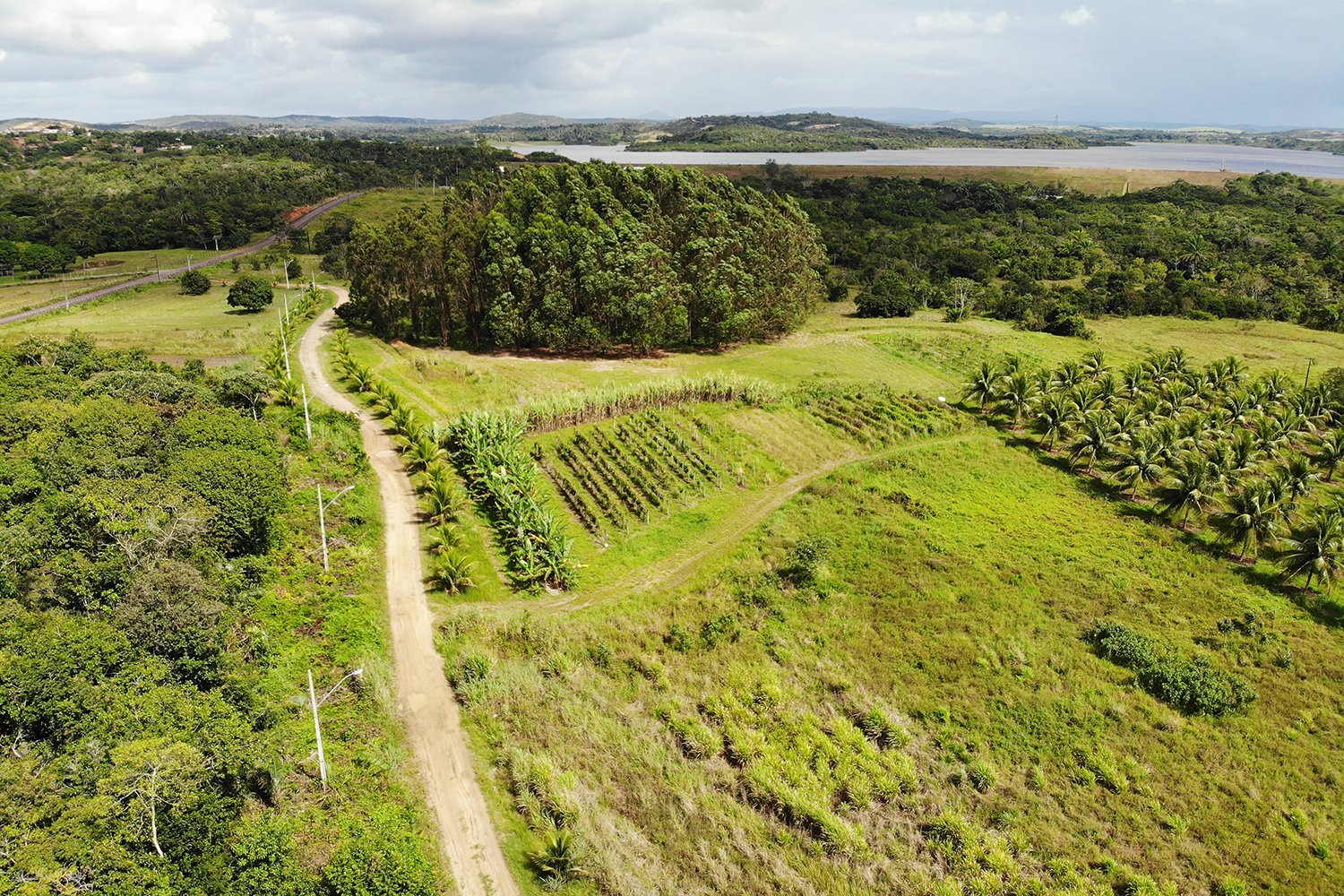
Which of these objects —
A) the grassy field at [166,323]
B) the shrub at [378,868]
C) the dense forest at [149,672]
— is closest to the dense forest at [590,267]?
the grassy field at [166,323]

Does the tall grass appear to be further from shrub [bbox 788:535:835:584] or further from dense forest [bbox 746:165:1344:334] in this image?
dense forest [bbox 746:165:1344:334]

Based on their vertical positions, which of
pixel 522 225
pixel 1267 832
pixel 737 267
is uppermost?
pixel 522 225

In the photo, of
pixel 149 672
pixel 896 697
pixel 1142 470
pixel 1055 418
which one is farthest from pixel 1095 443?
pixel 149 672

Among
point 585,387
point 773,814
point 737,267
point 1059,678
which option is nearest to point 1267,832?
point 1059,678

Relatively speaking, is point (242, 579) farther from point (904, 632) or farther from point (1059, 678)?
point (1059, 678)

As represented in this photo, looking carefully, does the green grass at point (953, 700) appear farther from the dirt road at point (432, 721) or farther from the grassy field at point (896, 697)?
the dirt road at point (432, 721)

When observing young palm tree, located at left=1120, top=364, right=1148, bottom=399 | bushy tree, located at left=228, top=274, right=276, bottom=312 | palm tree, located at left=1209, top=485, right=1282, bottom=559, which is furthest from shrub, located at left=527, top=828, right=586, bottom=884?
bushy tree, located at left=228, top=274, right=276, bottom=312

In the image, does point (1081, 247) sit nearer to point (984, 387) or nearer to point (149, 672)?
point (984, 387)
